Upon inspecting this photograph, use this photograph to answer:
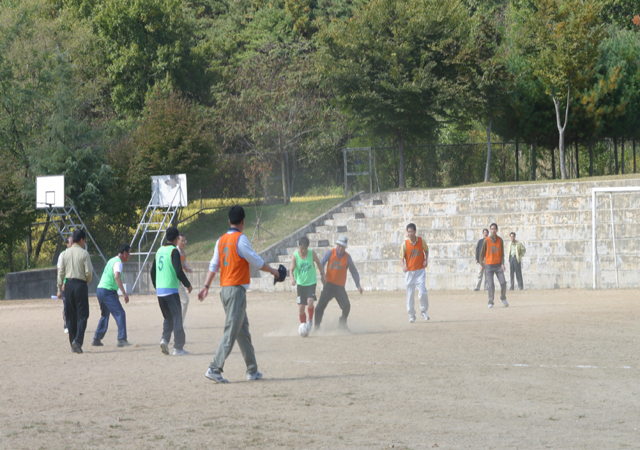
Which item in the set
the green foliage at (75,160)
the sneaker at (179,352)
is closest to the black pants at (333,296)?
the sneaker at (179,352)

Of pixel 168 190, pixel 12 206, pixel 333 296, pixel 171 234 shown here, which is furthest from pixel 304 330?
pixel 12 206

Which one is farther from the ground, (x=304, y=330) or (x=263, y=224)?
(x=263, y=224)

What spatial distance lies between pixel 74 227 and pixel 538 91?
20.8m

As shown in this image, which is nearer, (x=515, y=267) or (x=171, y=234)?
(x=171, y=234)

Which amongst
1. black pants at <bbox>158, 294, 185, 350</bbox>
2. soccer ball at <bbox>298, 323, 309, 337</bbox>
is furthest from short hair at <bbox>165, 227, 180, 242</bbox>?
soccer ball at <bbox>298, 323, 309, 337</bbox>

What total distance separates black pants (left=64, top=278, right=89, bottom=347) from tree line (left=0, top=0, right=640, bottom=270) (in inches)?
679

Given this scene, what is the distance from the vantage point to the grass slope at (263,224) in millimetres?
29562

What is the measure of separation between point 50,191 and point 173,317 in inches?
746

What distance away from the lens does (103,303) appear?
12234 millimetres

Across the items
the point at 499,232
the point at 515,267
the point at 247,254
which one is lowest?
the point at 515,267

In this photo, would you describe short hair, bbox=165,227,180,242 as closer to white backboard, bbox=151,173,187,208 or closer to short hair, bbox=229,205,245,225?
short hair, bbox=229,205,245,225

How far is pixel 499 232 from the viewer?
2391cm

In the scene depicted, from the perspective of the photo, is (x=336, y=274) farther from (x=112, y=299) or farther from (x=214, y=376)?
(x=214, y=376)

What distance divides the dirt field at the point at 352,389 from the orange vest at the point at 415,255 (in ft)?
3.73
